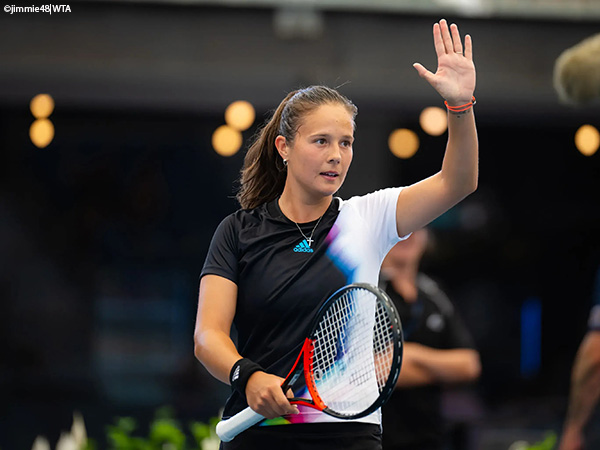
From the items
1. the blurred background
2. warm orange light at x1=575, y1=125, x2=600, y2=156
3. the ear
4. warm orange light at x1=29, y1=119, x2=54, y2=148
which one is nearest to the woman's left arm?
the ear

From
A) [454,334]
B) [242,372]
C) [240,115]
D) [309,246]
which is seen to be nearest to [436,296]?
[454,334]

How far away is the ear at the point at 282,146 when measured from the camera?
2312mm

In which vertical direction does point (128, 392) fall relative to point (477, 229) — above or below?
below

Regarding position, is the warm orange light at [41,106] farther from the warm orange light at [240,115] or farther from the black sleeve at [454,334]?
the black sleeve at [454,334]

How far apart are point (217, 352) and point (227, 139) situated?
14.4 feet

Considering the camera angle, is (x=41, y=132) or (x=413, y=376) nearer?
(x=413, y=376)

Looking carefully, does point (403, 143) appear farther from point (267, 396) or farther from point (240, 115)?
point (267, 396)

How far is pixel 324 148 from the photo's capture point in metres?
2.16

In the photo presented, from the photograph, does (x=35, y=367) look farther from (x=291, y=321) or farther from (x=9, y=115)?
(x=291, y=321)

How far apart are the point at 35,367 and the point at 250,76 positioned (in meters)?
2.77

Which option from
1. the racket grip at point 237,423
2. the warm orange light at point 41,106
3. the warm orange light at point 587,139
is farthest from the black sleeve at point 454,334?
the warm orange light at point 41,106

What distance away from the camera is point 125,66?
5.56 meters

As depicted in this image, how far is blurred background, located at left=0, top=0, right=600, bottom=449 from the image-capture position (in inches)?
219

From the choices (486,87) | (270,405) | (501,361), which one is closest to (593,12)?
(486,87)
